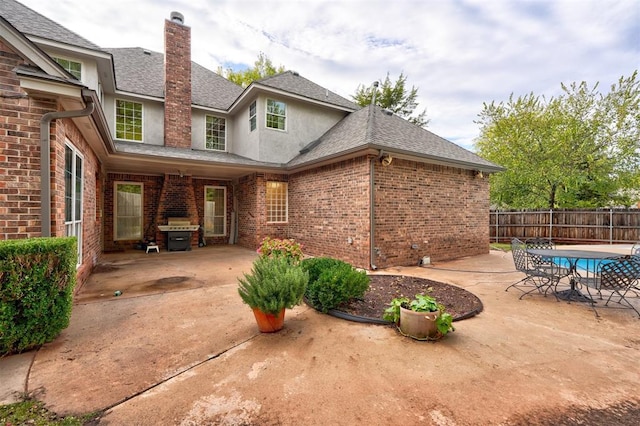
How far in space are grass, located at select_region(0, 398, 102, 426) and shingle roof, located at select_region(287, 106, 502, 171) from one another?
6116 mm

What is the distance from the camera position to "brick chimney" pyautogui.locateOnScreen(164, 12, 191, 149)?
10.4 meters

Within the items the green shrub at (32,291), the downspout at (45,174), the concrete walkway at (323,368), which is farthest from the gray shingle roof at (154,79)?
the green shrub at (32,291)

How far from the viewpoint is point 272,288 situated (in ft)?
10.4

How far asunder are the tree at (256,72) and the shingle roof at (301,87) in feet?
34.8

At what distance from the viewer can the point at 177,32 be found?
34.8 ft

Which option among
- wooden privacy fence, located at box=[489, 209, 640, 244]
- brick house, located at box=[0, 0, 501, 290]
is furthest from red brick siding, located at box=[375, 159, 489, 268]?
wooden privacy fence, located at box=[489, 209, 640, 244]

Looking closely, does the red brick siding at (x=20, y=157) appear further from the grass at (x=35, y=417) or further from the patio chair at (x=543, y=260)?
the patio chair at (x=543, y=260)

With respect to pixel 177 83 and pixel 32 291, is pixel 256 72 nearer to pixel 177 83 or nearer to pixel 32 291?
pixel 177 83

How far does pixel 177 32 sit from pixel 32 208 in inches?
401

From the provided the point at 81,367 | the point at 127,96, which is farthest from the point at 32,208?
the point at 127,96

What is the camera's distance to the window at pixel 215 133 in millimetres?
11795

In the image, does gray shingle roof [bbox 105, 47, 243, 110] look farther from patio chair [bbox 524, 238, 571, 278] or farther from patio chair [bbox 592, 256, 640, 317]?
patio chair [bbox 592, 256, 640, 317]

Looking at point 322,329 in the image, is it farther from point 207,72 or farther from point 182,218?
point 207,72

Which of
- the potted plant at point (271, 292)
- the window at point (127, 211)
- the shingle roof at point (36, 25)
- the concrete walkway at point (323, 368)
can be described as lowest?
the concrete walkway at point (323, 368)
